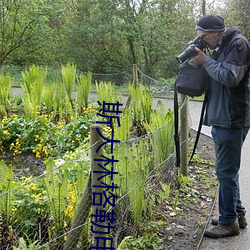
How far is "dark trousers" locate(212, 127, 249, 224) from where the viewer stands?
9.98 feet

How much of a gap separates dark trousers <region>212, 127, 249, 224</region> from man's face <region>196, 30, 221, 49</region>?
704 mm

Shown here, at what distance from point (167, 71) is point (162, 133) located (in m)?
12.9

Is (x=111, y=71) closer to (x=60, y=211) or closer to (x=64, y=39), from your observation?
(x=64, y=39)

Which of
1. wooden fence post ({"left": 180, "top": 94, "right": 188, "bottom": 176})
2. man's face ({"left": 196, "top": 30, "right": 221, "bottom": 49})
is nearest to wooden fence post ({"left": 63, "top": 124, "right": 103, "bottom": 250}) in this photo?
man's face ({"left": 196, "top": 30, "right": 221, "bottom": 49})

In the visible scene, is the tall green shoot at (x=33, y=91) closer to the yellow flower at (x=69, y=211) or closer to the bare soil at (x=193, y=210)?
the bare soil at (x=193, y=210)

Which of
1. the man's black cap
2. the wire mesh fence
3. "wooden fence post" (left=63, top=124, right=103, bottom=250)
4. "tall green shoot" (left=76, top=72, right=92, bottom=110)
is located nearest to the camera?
"wooden fence post" (left=63, top=124, right=103, bottom=250)

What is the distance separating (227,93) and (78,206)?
148cm

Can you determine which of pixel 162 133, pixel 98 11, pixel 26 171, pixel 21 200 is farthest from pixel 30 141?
pixel 98 11

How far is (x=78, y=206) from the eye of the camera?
2.49 metres

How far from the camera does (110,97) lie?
6.77m

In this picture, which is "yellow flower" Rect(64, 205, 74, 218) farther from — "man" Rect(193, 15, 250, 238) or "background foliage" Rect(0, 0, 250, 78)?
"background foliage" Rect(0, 0, 250, 78)

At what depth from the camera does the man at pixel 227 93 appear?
2.85m

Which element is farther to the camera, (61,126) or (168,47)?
(168,47)

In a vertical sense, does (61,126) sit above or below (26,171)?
above
